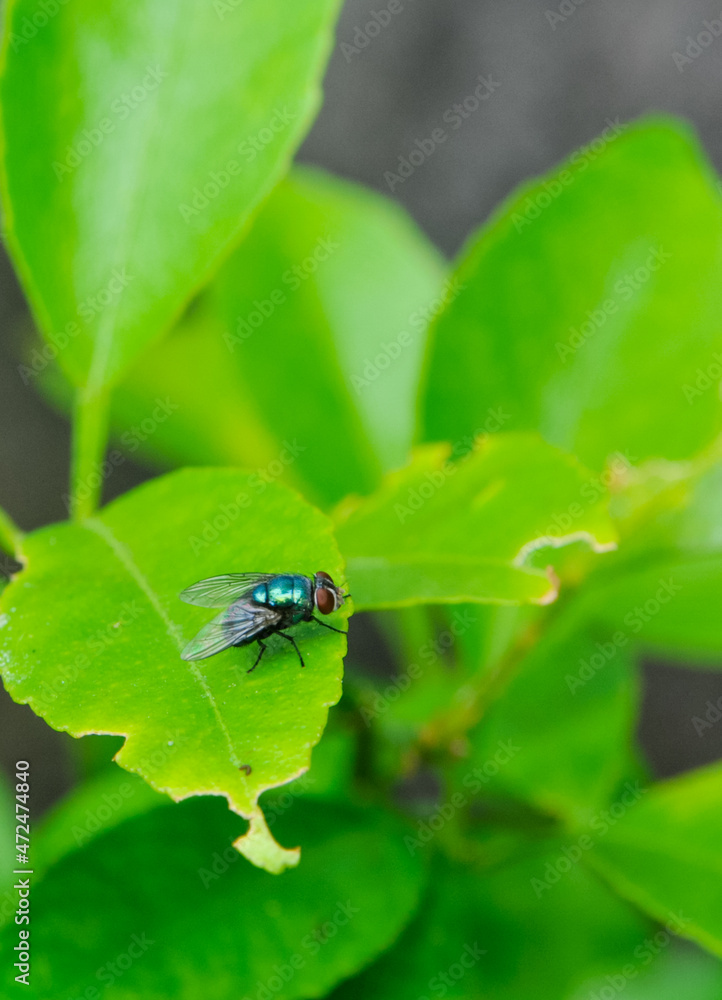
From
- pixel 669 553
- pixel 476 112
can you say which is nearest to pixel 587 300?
pixel 669 553

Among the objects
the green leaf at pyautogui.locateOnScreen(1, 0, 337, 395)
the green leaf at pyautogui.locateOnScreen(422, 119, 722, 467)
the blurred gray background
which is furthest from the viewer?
the blurred gray background

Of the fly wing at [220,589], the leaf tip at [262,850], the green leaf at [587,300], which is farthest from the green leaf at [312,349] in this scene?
the leaf tip at [262,850]

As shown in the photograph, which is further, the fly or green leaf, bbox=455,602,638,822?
green leaf, bbox=455,602,638,822

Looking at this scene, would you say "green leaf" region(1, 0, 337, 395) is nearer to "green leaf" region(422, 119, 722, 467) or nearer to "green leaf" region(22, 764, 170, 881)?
"green leaf" region(422, 119, 722, 467)

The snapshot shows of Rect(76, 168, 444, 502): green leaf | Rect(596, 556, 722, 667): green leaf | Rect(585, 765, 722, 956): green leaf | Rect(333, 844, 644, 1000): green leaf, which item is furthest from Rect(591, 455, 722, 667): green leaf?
Rect(76, 168, 444, 502): green leaf

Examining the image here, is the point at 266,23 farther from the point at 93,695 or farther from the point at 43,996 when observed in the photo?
the point at 43,996

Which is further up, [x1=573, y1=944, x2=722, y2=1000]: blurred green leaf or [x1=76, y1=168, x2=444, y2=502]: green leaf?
[x1=76, y1=168, x2=444, y2=502]: green leaf

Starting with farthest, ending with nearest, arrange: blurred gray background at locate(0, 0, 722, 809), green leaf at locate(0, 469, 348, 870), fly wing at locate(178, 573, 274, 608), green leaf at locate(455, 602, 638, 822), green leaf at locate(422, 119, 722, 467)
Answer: blurred gray background at locate(0, 0, 722, 809), green leaf at locate(455, 602, 638, 822), green leaf at locate(422, 119, 722, 467), fly wing at locate(178, 573, 274, 608), green leaf at locate(0, 469, 348, 870)

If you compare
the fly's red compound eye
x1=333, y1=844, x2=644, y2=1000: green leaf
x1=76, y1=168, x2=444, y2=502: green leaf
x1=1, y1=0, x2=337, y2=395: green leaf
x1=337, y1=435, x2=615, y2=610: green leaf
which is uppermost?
x1=1, y1=0, x2=337, y2=395: green leaf
